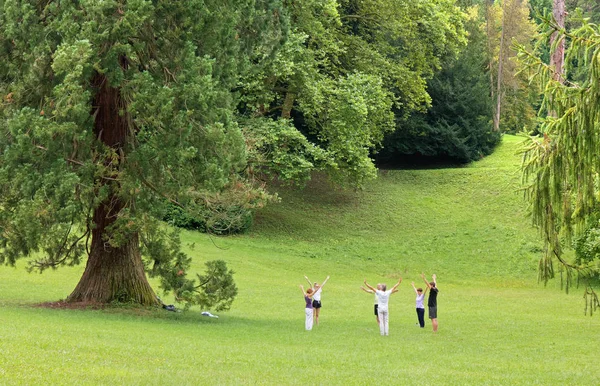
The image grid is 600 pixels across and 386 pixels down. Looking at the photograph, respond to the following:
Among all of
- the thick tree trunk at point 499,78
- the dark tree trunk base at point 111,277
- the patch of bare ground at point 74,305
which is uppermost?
the thick tree trunk at point 499,78

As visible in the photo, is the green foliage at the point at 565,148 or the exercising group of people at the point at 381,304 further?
the exercising group of people at the point at 381,304

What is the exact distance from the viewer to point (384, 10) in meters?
42.2

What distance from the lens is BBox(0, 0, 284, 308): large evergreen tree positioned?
59.4 ft

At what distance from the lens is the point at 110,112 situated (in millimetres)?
20562

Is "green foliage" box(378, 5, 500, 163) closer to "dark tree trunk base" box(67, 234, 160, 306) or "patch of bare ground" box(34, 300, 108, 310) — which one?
"dark tree trunk base" box(67, 234, 160, 306)

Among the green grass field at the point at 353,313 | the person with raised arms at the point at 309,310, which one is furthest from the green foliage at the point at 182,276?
the person with raised arms at the point at 309,310

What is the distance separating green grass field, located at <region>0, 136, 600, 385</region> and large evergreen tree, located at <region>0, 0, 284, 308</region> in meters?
2.56

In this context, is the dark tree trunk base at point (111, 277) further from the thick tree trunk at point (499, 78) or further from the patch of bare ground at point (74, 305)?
the thick tree trunk at point (499, 78)

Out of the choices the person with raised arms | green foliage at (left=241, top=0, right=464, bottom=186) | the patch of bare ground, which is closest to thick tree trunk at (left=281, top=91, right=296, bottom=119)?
green foliage at (left=241, top=0, right=464, bottom=186)

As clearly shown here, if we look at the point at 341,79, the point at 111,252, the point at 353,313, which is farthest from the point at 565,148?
the point at 341,79

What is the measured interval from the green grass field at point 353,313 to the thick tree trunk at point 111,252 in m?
0.81

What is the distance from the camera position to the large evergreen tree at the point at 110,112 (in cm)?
1809

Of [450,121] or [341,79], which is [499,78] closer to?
[450,121]

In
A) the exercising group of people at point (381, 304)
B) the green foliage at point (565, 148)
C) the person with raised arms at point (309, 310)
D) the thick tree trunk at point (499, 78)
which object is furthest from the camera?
the thick tree trunk at point (499, 78)
